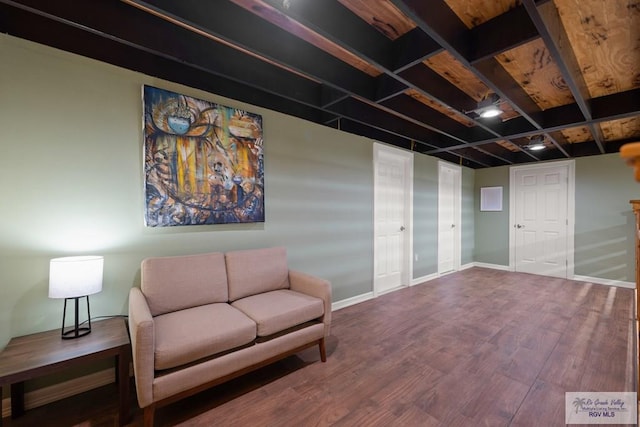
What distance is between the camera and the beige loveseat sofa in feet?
4.74

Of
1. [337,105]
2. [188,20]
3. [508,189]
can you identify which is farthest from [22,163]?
[508,189]

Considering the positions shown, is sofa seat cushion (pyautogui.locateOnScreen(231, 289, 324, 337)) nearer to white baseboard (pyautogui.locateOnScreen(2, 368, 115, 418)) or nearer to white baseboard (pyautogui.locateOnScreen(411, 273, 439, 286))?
white baseboard (pyautogui.locateOnScreen(2, 368, 115, 418))

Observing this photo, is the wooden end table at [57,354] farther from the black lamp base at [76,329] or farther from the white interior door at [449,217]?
the white interior door at [449,217]

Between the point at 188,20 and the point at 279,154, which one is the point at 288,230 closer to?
the point at 279,154

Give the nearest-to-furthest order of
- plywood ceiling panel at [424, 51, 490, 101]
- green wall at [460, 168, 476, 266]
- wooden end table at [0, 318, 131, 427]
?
wooden end table at [0, 318, 131, 427] < plywood ceiling panel at [424, 51, 490, 101] < green wall at [460, 168, 476, 266]

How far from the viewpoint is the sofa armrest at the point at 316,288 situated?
2162mm

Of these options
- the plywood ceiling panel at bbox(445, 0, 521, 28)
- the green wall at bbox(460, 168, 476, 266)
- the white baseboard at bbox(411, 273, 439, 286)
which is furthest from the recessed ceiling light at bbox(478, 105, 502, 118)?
the green wall at bbox(460, 168, 476, 266)

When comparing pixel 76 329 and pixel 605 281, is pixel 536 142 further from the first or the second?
pixel 76 329

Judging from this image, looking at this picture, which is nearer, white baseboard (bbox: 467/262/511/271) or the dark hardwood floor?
the dark hardwood floor

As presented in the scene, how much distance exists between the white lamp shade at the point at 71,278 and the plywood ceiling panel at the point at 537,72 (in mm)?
3199

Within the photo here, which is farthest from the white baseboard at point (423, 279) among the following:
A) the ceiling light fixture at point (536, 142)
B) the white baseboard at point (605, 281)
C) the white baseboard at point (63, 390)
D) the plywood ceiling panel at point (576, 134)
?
the white baseboard at point (63, 390)

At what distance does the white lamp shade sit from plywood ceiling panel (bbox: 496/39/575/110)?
10.5ft

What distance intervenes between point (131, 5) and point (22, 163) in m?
1.17

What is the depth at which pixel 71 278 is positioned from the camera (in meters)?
1.53
